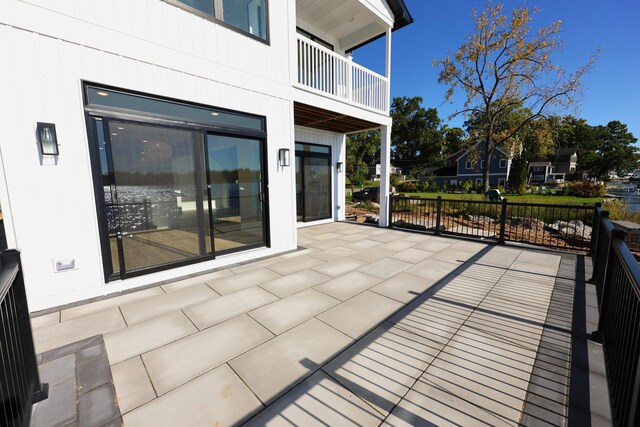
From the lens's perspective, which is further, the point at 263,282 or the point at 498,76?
the point at 498,76

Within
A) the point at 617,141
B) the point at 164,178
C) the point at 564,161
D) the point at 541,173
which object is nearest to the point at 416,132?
the point at 541,173

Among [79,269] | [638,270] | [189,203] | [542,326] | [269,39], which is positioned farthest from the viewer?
[269,39]

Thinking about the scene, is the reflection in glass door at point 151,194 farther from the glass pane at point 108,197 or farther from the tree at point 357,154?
the tree at point 357,154

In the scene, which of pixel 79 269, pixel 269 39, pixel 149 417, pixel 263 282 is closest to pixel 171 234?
pixel 79 269

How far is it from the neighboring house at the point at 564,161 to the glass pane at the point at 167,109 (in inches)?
2227

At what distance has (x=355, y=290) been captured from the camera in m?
3.32

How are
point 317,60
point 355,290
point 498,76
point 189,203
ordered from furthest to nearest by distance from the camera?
point 498,76 < point 317,60 < point 189,203 < point 355,290

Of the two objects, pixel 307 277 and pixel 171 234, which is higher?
pixel 171 234

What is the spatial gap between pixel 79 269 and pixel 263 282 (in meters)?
2.16

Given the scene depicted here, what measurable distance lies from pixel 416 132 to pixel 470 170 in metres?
16.1

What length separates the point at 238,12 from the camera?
418 cm

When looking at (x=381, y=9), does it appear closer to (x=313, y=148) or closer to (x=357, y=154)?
(x=313, y=148)

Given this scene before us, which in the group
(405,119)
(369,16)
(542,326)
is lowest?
(542,326)

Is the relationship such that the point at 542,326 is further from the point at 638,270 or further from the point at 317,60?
the point at 317,60
